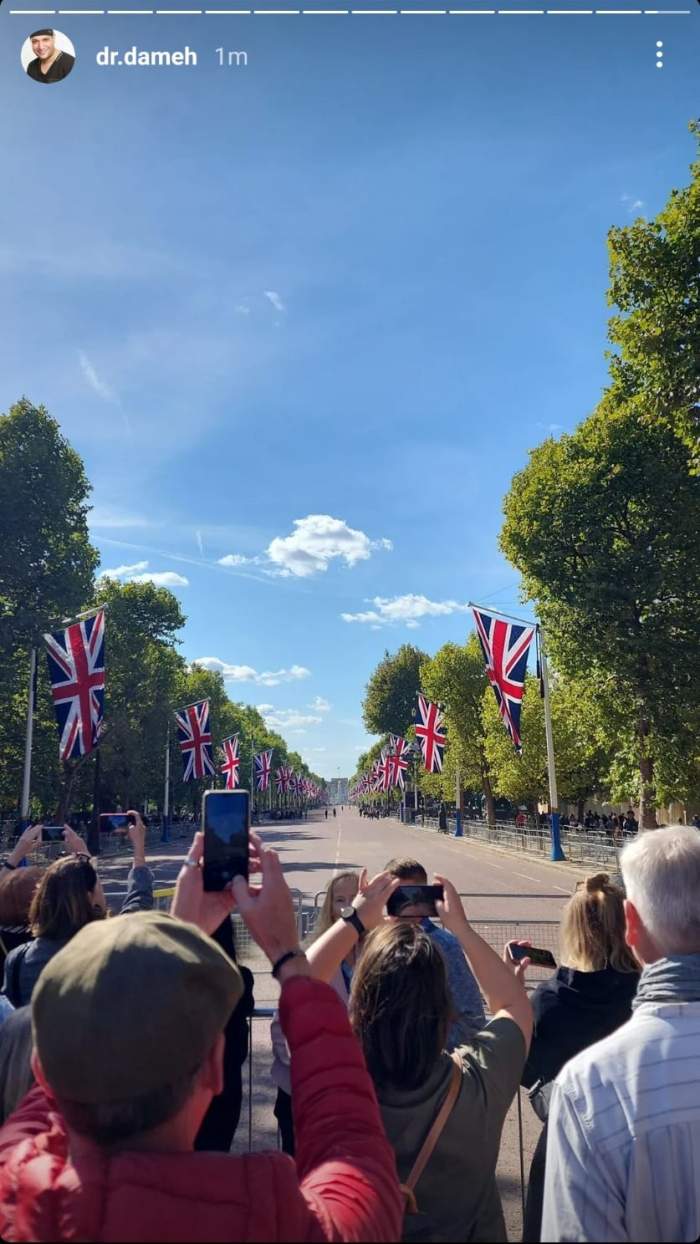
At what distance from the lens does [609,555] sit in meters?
24.1

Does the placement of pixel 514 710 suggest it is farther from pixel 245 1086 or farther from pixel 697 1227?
pixel 697 1227

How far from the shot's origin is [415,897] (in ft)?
9.51

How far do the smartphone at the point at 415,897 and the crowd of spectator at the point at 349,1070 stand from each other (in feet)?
0.05

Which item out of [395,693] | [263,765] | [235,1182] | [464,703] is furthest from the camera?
[395,693]

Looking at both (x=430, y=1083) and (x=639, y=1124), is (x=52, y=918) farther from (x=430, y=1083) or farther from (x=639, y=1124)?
(x=639, y=1124)

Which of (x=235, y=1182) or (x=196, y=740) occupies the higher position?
(x=196, y=740)

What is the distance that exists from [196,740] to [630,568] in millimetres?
19222

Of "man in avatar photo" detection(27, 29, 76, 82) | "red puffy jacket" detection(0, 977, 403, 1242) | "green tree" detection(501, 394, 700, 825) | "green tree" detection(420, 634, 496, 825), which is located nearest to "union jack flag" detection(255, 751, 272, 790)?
"green tree" detection(420, 634, 496, 825)

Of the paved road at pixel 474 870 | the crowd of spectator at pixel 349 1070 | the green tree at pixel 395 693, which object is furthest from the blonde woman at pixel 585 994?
the green tree at pixel 395 693

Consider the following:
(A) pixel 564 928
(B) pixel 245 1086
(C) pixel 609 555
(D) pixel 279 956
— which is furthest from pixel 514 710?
(D) pixel 279 956

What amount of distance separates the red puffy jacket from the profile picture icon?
941 cm

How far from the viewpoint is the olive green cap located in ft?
3.99

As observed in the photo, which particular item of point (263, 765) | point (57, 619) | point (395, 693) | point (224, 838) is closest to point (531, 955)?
point (224, 838)

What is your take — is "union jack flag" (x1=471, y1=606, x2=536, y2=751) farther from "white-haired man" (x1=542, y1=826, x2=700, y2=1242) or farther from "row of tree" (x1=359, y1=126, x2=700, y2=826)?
"white-haired man" (x1=542, y1=826, x2=700, y2=1242)
